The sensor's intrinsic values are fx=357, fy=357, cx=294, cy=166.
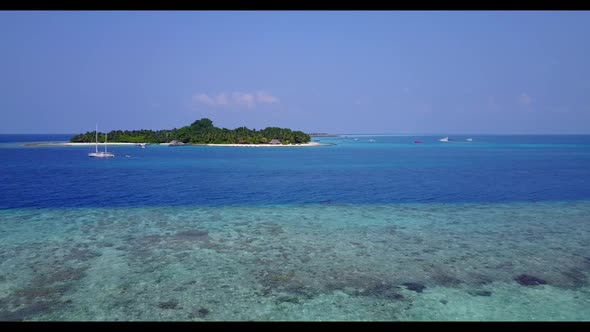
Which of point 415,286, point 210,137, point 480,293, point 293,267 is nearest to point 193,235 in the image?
point 293,267

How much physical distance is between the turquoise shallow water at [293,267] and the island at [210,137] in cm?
9494

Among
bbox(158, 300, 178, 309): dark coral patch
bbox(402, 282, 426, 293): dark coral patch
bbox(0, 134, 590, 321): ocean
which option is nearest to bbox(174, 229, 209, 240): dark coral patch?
bbox(0, 134, 590, 321): ocean

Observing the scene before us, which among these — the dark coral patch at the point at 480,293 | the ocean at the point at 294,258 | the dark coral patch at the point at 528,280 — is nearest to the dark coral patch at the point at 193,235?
the ocean at the point at 294,258

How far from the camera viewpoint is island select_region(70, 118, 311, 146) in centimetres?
11238

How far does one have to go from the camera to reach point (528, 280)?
9672 mm

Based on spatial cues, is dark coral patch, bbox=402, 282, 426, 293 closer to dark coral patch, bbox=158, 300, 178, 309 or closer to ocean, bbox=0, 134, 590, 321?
ocean, bbox=0, 134, 590, 321

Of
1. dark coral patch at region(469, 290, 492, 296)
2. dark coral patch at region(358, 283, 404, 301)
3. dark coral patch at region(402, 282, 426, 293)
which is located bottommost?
dark coral patch at region(358, 283, 404, 301)

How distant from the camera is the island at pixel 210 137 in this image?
369 feet

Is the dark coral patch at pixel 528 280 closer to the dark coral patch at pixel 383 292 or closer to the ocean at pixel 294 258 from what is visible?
the ocean at pixel 294 258

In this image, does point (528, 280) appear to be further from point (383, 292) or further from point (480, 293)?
point (383, 292)

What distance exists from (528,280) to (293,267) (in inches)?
254

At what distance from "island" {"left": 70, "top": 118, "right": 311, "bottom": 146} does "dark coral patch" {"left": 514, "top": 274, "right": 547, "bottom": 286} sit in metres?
102

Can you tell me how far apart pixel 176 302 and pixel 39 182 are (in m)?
30.2
